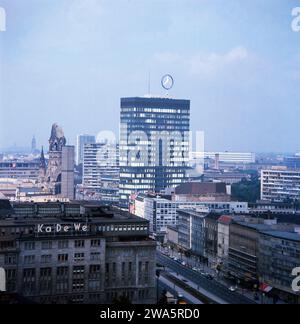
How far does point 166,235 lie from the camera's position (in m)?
14.4

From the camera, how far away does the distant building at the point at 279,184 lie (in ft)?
63.2

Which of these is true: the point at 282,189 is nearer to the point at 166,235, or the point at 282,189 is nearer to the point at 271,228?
the point at 166,235

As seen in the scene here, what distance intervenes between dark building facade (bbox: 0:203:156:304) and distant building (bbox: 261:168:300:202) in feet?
38.0

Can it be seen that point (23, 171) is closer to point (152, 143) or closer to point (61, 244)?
point (152, 143)

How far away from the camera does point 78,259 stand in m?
7.52

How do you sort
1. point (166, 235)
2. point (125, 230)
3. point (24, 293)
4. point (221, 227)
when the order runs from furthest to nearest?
point (166, 235)
point (221, 227)
point (125, 230)
point (24, 293)

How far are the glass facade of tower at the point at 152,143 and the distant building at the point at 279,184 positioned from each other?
2.70 m

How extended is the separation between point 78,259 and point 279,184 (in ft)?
42.7

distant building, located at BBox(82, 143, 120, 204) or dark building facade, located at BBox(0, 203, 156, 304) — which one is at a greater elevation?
distant building, located at BBox(82, 143, 120, 204)

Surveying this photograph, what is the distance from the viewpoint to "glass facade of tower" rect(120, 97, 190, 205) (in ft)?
59.7

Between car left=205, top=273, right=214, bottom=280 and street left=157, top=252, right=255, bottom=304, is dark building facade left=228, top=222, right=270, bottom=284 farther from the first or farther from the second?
street left=157, top=252, right=255, bottom=304

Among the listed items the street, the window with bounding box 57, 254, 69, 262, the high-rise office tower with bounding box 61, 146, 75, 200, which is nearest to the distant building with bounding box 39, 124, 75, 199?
the high-rise office tower with bounding box 61, 146, 75, 200
